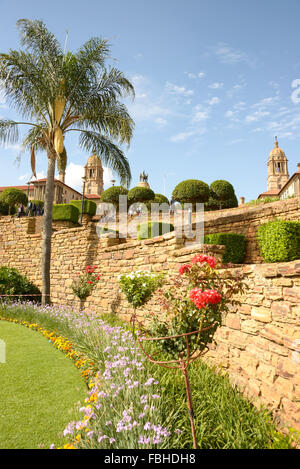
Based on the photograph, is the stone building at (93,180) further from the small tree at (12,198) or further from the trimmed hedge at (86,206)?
the trimmed hedge at (86,206)

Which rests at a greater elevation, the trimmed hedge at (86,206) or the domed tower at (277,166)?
the domed tower at (277,166)

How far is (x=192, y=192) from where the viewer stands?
20.8 meters

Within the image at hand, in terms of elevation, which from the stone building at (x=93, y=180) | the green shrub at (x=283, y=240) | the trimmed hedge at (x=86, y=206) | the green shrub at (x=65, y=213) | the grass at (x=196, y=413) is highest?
the stone building at (x=93, y=180)

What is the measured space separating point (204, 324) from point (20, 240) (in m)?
13.1

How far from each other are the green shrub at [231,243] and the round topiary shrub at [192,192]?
40.9 feet

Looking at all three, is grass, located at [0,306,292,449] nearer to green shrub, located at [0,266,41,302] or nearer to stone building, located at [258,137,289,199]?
green shrub, located at [0,266,41,302]

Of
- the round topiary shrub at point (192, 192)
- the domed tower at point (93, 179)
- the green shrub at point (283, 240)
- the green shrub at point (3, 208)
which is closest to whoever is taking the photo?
the green shrub at point (283, 240)

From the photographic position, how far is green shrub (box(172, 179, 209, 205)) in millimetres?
20812

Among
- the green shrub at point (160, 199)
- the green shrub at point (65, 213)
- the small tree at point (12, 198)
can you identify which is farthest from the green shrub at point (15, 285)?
the small tree at point (12, 198)

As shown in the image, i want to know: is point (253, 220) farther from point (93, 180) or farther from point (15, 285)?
point (93, 180)

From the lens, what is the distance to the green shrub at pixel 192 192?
20.8 m

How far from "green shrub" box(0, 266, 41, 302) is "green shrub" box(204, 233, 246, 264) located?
7.62 m

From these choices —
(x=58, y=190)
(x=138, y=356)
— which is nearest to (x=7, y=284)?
(x=138, y=356)
